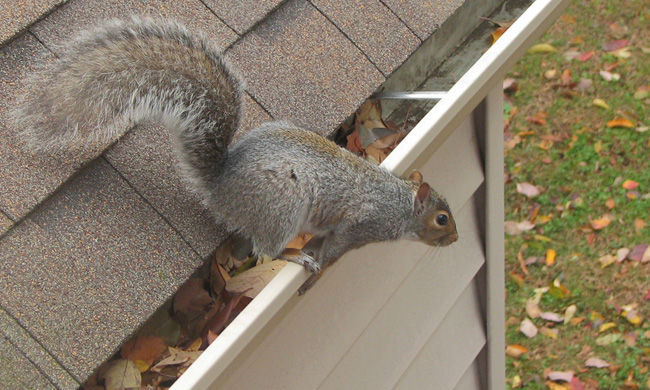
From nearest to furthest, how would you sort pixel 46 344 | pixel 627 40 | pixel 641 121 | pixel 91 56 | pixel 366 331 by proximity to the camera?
pixel 46 344 → pixel 91 56 → pixel 366 331 → pixel 641 121 → pixel 627 40

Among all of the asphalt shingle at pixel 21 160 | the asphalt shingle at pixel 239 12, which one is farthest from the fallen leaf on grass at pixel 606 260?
the asphalt shingle at pixel 21 160

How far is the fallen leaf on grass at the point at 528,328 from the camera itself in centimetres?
412

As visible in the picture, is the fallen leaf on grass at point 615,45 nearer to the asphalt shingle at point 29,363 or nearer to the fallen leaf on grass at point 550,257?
→ the fallen leaf on grass at point 550,257

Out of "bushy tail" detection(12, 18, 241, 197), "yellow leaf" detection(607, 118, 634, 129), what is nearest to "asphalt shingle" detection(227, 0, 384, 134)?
"bushy tail" detection(12, 18, 241, 197)

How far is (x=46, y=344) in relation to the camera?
137 cm

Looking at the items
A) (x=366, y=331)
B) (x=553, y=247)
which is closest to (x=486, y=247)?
(x=366, y=331)

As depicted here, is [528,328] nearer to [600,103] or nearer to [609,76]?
[600,103]

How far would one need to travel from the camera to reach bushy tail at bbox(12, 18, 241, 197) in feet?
5.08

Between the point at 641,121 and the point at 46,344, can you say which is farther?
the point at 641,121

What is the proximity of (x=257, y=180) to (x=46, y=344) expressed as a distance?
68 cm

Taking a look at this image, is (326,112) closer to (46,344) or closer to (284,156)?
(284,156)

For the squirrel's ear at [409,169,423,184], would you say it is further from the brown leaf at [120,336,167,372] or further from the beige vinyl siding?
the brown leaf at [120,336,167,372]

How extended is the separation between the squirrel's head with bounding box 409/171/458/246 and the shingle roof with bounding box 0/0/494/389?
1.25 ft

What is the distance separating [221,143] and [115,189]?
0.35 m
